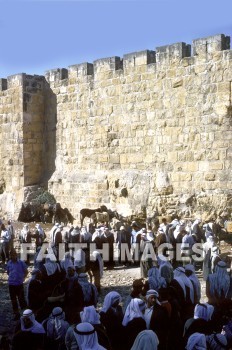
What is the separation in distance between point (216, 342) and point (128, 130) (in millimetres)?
11276

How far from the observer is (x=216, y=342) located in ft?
16.9

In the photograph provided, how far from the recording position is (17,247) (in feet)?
50.7

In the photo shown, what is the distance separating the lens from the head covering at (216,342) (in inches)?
201

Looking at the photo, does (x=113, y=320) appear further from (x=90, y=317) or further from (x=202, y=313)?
(x=202, y=313)

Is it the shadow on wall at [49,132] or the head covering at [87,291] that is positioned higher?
the shadow on wall at [49,132]

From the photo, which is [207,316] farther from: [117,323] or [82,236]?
[82,236]

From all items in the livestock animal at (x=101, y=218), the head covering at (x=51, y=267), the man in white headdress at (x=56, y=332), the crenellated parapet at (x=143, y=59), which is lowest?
the man in white headdress at (x=56, y=332)

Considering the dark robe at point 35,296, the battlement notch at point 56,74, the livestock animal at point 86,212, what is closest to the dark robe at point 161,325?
the dark robe at point 35,296

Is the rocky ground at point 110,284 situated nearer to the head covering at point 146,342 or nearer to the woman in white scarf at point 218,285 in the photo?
the woman in white scarf at point 218,285

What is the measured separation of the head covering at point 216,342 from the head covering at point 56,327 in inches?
66.9

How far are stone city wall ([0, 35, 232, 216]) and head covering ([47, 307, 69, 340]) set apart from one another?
29.0ft

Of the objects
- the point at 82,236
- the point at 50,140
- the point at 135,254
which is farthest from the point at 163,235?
the point at 50,140

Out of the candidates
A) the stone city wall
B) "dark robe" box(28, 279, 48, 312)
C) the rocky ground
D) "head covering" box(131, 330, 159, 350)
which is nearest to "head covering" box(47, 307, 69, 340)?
"head covering" box(131, 330, 159, 350)

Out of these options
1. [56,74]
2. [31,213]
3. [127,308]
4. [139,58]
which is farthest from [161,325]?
[56,74]
